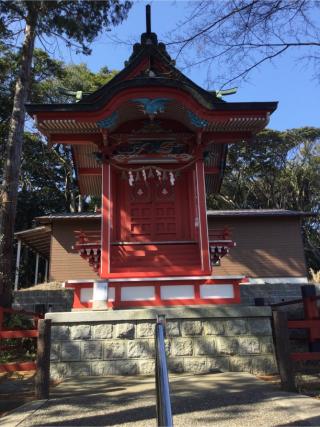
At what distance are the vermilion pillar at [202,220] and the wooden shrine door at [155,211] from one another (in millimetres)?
576

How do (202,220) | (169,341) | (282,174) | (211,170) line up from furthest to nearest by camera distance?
(282,174)
(211,170)
(202,220)
(169,341)

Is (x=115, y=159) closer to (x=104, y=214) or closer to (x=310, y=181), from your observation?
(x=104, y=214)

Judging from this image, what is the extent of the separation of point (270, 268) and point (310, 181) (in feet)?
41.9

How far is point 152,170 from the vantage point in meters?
8.80

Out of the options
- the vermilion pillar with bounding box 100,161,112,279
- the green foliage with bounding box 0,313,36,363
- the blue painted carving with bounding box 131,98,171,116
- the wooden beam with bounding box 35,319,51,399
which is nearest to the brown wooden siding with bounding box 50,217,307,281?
the green foliage with bounding box 0,313,36,363

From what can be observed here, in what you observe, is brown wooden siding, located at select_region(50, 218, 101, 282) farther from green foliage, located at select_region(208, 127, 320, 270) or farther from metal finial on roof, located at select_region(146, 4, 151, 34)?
green foliage, located at select_region(208, 127, 320, 270)

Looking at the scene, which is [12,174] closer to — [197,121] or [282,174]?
[197,121]

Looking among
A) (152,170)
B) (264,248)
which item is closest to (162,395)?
(152,170)

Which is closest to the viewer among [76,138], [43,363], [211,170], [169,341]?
[43,363]

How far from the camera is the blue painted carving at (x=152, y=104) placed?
25.5 ft

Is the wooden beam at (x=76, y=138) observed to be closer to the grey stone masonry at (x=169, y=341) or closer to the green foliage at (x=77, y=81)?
the grey stone masonry at (x=169, y=341)

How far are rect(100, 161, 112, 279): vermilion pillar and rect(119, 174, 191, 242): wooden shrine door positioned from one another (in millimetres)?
610

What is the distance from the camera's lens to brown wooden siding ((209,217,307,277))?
704 inches

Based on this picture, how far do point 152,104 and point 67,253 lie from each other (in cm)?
1174
